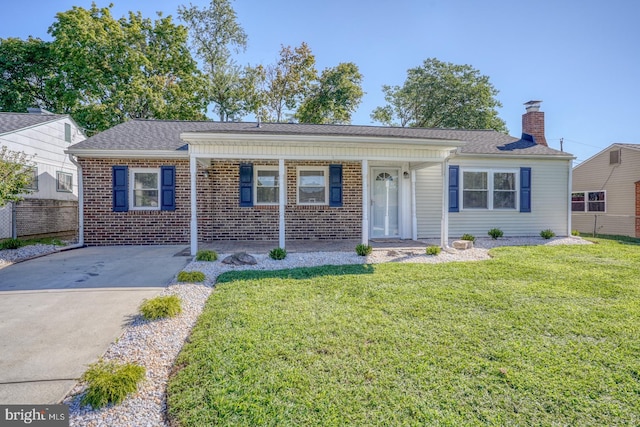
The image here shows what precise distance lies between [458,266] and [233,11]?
77.1ft

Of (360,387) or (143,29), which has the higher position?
(143,29)

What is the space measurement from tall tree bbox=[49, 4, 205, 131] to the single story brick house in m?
8.79

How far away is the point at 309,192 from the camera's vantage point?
33.4 ft

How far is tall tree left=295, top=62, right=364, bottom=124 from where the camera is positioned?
71.6ft

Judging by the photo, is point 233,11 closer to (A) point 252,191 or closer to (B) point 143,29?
(B) point 143,29

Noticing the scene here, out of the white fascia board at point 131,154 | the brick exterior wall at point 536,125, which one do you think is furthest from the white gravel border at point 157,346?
the brick exterior wall at point 536,125

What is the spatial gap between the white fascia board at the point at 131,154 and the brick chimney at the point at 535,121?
12333 millimetres

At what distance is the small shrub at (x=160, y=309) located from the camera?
3.93 metres

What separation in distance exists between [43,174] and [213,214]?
24.2 ft

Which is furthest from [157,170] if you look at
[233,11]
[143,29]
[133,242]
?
[233,11]

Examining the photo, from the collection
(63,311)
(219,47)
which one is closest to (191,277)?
(63,311)

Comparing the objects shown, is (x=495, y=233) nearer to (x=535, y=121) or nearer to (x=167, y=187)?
(x=535, y=121)

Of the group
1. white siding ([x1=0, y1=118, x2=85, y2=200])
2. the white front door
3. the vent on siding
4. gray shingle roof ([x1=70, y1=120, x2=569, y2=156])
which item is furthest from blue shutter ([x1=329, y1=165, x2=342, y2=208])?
the vent on siding

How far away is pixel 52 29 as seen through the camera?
18.1 m
